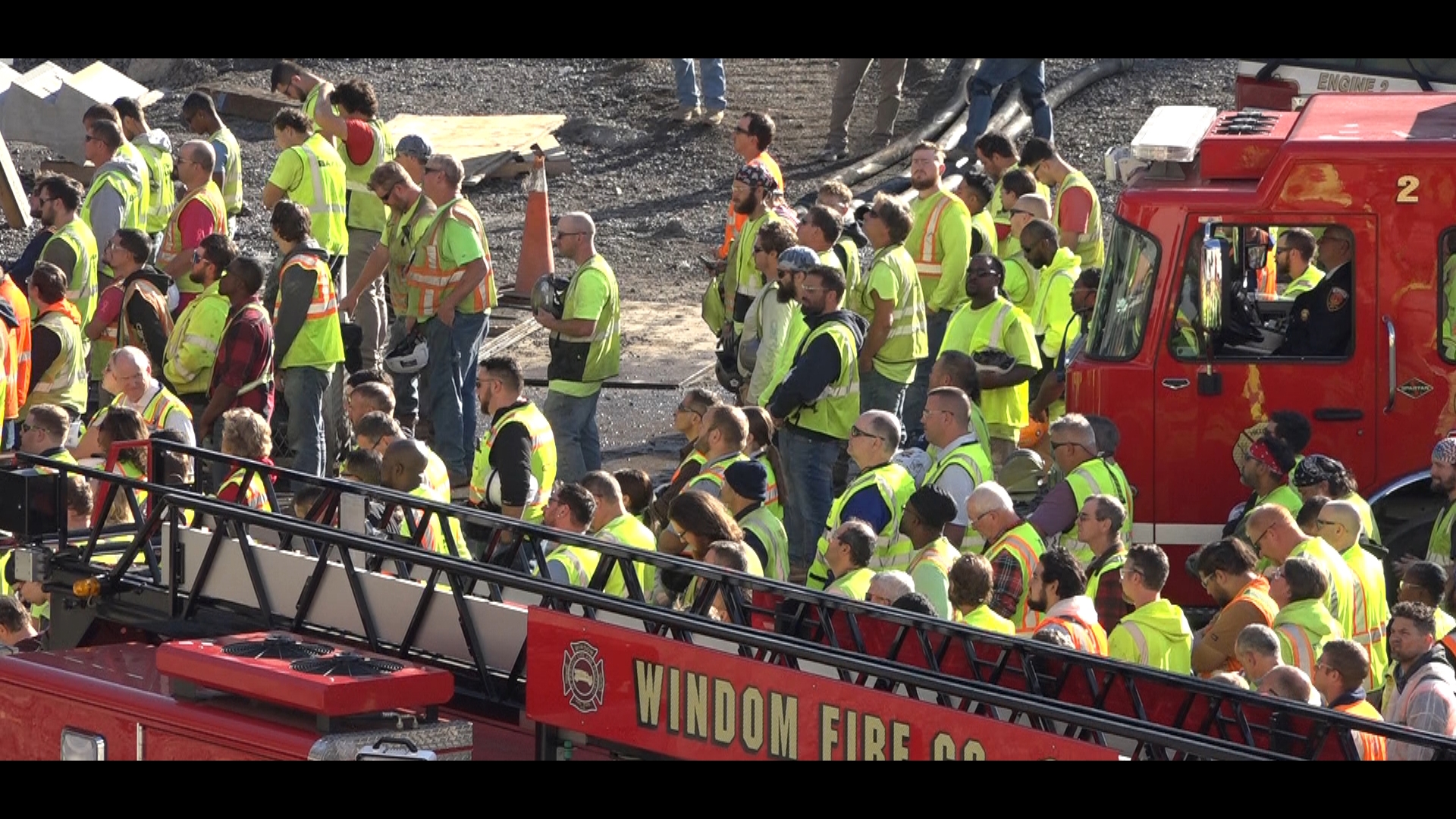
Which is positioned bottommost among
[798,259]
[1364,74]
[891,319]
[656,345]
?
[656,345]

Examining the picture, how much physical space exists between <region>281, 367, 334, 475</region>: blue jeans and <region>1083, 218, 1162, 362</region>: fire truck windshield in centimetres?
432

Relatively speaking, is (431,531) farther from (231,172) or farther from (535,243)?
(535,243)

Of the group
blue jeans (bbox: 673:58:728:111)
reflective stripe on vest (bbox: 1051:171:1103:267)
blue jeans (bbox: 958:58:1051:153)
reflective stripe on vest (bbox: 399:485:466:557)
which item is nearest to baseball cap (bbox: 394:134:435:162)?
reflective stripe on vest (bbox: 1051:171:1103:267)

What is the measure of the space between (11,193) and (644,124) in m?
6.51

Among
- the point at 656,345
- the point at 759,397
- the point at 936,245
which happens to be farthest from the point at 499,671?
the point at 656,345

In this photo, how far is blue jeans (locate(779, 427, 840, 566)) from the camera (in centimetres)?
1081

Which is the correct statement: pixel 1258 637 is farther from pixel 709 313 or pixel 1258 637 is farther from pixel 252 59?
pixel 252 59

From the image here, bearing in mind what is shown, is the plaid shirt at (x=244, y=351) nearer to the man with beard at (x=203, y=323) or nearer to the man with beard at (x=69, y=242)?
the man with beard at (x=203, y=323)

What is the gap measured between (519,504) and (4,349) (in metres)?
3.09

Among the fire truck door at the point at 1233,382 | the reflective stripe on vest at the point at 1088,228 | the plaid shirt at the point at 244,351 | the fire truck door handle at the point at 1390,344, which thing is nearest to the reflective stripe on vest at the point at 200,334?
A: the plaid shirt at the point at 244,351

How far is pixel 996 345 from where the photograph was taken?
1138 cm

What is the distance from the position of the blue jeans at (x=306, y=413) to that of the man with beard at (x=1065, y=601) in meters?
5.24

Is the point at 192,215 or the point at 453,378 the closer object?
the point at 453,378

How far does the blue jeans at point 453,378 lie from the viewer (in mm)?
12508
